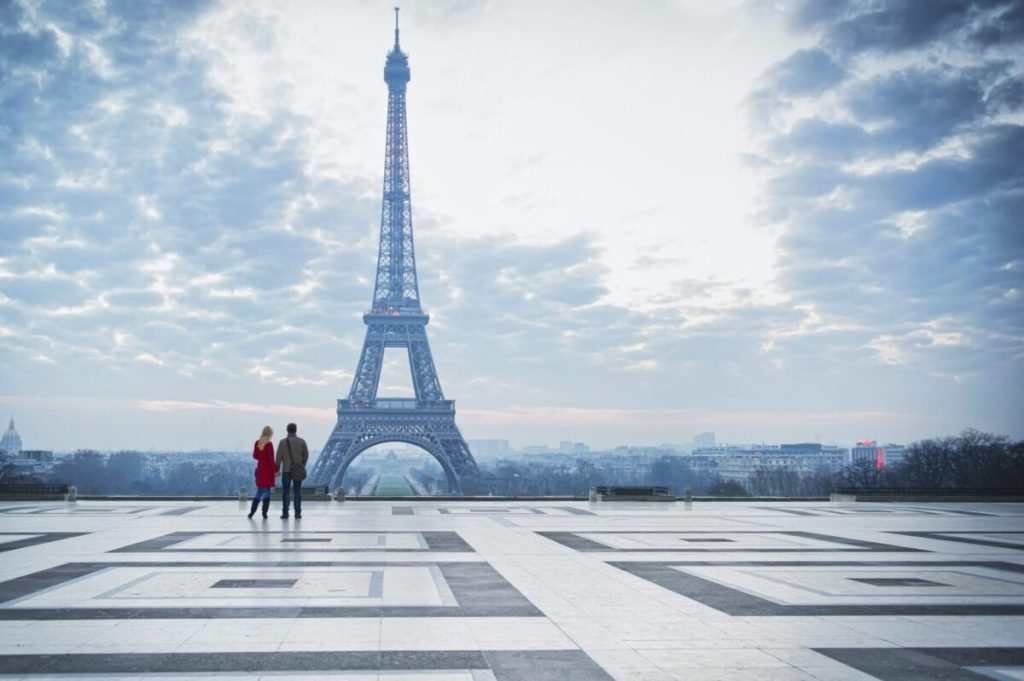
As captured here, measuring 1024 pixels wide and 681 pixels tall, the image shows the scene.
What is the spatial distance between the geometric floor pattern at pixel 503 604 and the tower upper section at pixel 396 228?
7761 centimetres

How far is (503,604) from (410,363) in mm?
84811

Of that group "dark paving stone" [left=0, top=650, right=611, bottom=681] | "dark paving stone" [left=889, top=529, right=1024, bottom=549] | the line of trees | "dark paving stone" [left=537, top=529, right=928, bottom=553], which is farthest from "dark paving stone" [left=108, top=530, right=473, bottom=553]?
the line of trees

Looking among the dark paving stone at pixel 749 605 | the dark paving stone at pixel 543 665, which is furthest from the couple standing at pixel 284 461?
the dark paving stone at pixel 543 665

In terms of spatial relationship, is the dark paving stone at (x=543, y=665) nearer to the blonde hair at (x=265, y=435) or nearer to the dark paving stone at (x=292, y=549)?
the dark paving stone at (x=292, y=549)

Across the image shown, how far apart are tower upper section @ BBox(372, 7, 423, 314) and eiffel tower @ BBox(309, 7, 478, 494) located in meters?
0.11

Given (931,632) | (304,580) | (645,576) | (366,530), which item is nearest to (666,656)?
(931,632)

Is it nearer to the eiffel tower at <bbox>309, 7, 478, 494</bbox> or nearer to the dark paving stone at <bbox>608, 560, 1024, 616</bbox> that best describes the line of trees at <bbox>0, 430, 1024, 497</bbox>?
the eiffel tower at <bbox>309, 7, 478, 494</bbox>

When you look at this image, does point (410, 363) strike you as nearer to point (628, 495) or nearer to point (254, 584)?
point (628, 495)

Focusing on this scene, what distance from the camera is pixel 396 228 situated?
9569cm

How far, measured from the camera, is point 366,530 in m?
17.5

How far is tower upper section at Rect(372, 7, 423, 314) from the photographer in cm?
9494

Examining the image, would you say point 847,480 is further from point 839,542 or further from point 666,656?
point 666,656

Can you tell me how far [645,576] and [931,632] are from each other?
4.00m

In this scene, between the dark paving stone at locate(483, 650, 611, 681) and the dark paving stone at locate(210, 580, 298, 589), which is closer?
the dark paving stone at locate(483, 650, 611, 681)
